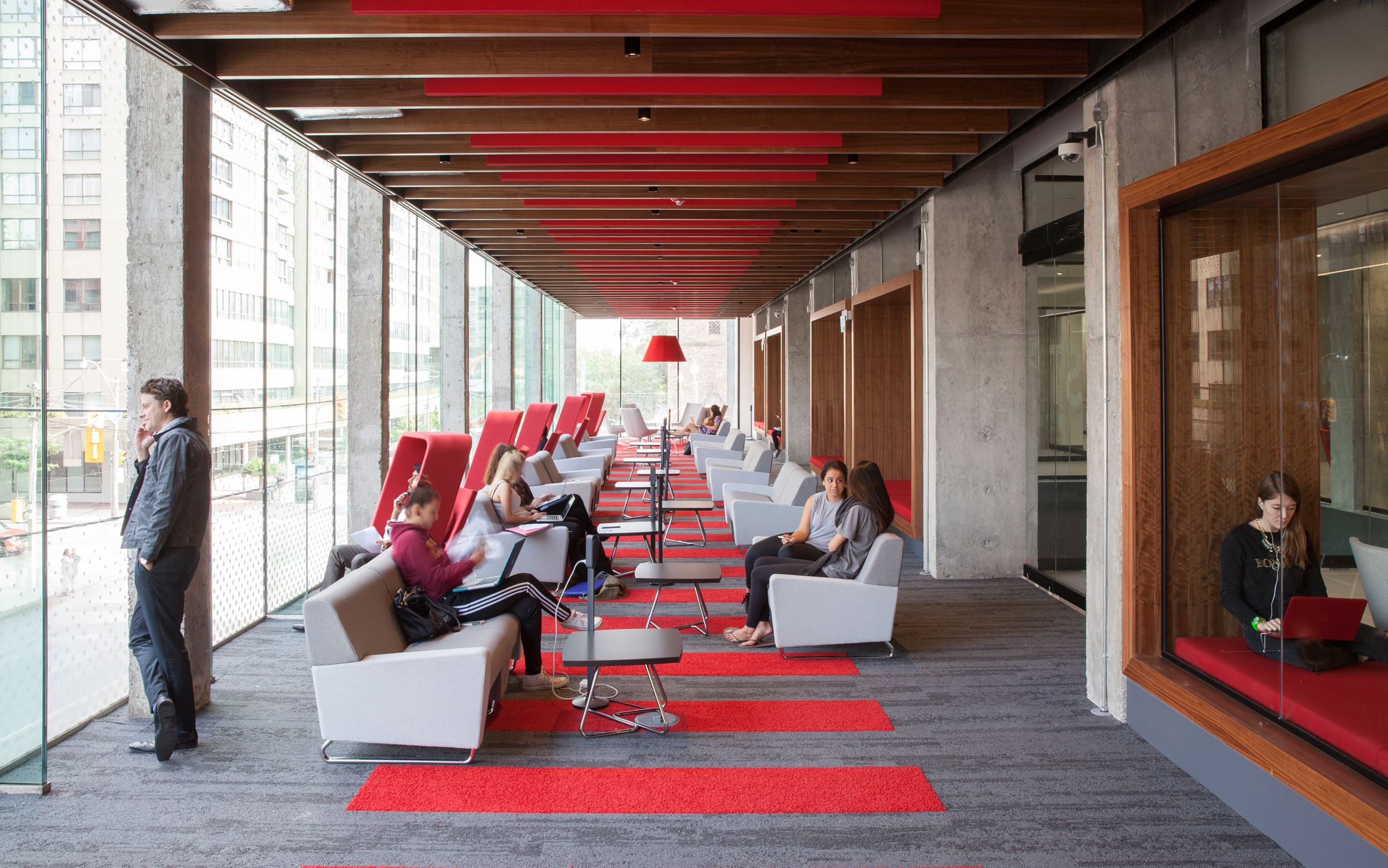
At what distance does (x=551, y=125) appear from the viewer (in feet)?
18.7

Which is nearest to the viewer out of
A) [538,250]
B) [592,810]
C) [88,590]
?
[592,810]

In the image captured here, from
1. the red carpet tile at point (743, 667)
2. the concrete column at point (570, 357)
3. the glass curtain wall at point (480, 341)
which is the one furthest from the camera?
the concrete column at point (570, 357)

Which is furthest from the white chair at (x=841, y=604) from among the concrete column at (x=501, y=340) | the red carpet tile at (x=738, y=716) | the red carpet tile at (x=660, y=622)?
the concrete column at (x=501, y=340)

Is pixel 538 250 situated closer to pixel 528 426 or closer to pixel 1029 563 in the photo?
pixel 528 426

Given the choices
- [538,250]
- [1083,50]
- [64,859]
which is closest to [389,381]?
[538,250]

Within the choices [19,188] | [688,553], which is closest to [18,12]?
[19,188]

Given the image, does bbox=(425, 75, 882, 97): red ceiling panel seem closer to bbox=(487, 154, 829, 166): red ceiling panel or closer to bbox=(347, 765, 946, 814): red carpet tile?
bbox=(487, 154, 829, 166): red ceiling panel

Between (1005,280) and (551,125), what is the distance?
404 centimetres

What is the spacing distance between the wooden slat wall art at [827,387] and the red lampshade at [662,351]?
6.24 metres

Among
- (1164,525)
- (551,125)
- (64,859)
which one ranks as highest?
(551,125)

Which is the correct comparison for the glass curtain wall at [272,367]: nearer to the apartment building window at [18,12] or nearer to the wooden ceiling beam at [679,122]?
the wooden ceiling beam at [679,122]

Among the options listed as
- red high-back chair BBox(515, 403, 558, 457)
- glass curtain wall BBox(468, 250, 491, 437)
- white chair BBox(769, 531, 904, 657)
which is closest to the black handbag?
white chair BBox(769, 531, 904, 657)

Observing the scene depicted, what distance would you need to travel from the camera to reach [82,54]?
4.61 meters

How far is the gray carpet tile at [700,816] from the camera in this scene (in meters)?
3.17
